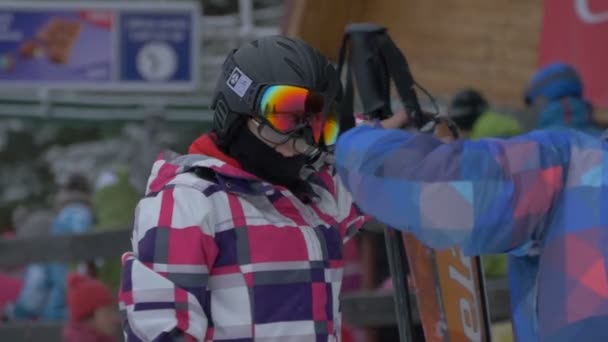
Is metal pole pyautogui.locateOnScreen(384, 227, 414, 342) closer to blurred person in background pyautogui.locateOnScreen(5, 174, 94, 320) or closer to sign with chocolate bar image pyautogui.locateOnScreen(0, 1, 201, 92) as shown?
blurred person in background pyautogui.locateOnScreen(5, 174, 94, 320)

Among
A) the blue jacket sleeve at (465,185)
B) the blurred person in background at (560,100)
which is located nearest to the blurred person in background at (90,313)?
the blurred person in background at (560,100)

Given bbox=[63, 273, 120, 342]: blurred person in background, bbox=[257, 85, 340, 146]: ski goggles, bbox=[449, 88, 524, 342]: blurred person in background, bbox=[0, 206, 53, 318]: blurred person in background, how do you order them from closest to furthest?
bbox=[257, 85, 340, 146]: ski goggles < bbox=[449, 88, 524, 342]: blurred person in background < bbox=[63, 273, 120, 342]: blurred person in background < bbox=[0, 206, 53, 318]: blurred person in background

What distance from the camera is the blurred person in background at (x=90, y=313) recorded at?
24.5ft

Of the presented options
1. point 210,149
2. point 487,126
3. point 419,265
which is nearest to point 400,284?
point 419,265

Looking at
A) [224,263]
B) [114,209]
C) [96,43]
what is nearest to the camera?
[224,263]

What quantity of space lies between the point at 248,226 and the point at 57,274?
233 inches

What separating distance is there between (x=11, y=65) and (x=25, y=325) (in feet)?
41.5

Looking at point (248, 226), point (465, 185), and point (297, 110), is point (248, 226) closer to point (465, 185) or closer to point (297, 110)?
point (297, 110)

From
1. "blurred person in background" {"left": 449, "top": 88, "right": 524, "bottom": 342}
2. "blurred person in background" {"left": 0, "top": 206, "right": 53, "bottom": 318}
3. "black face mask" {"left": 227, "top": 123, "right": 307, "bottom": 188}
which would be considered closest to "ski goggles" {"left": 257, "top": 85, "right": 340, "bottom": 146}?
"black face mask" {"left": 227, "top": 123, "right": 307, "bottom": 188}

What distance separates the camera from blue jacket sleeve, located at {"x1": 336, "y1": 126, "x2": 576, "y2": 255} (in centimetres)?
259

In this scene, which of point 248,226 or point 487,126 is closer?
point 248,226

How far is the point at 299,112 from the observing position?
3438 mm

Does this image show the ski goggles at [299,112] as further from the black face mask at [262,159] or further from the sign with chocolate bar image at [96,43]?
the sign with chocolate bar image at [96,43]

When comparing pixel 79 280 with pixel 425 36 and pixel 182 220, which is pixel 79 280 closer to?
pixel 425 36
